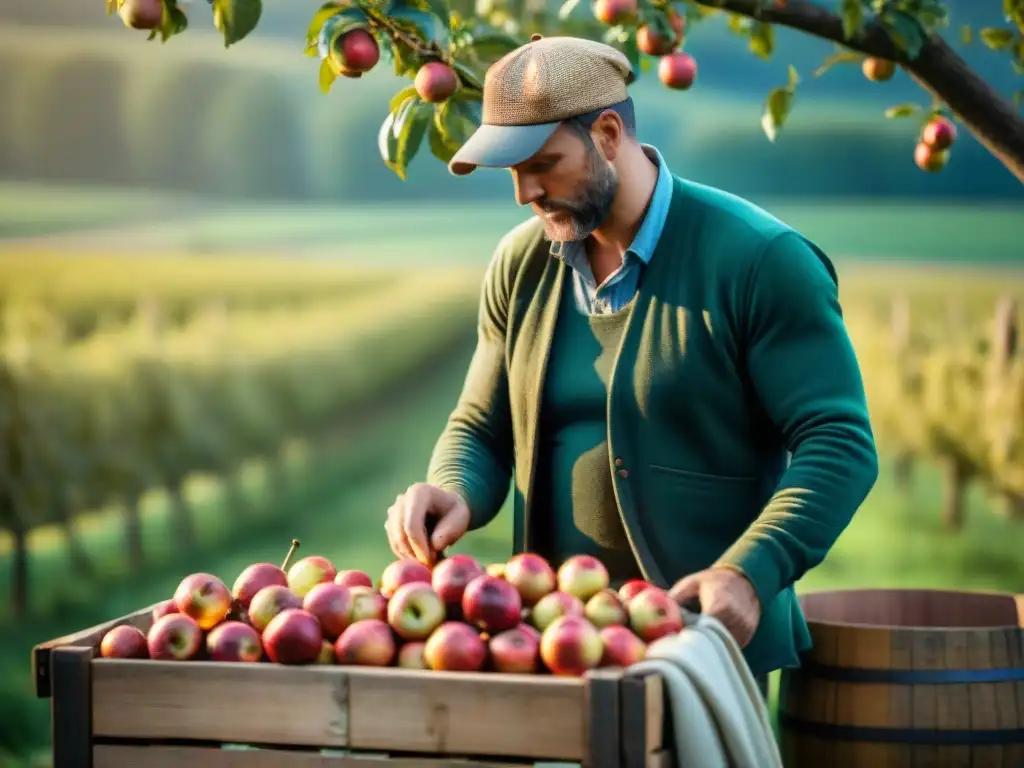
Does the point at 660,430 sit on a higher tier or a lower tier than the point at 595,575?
higher

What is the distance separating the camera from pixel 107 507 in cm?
521

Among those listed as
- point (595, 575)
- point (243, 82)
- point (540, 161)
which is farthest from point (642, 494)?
point (243, 82)

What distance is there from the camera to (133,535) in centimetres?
527

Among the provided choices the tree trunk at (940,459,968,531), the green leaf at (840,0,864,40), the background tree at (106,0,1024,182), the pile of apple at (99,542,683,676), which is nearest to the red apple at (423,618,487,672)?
the pile of apple at (99,542,683,676)

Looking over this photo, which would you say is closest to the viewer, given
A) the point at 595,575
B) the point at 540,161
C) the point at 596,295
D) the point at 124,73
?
the point at 595,575

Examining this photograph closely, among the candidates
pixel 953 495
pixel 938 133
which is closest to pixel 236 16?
pixel 938 133

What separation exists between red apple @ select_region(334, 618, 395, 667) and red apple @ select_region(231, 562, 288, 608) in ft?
0.76

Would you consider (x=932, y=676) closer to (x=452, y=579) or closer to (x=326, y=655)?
(x=452, y=579)

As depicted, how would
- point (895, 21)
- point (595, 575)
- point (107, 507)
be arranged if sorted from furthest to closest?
point (107, 507) < point (895, 21) < point (595, 575)

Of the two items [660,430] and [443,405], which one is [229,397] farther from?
[660,430]

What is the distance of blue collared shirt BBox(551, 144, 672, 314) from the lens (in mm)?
2242

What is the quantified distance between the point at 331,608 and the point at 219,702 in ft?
0.59

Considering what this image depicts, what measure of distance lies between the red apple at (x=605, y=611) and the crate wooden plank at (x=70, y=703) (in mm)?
619

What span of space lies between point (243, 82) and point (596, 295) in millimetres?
3647
